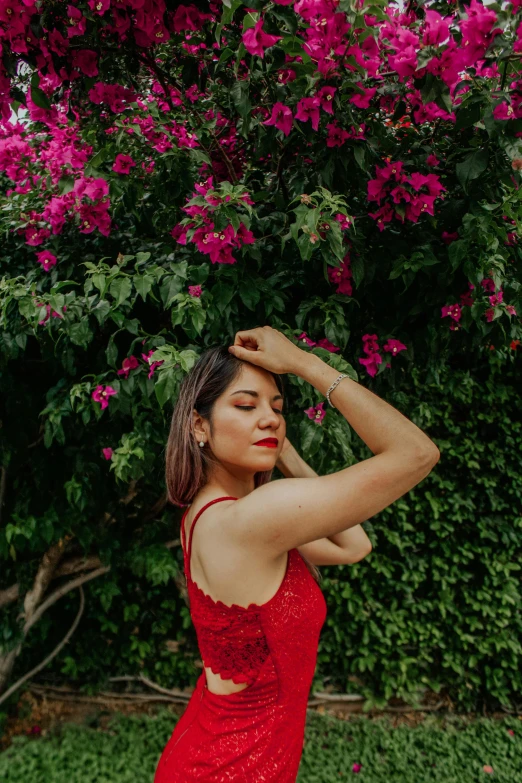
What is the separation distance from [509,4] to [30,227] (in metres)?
1.78

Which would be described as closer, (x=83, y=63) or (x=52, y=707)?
(x=83, y=63)

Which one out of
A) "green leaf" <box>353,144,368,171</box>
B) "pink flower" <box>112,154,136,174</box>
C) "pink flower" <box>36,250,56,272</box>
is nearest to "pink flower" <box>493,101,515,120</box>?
"green leaf" <box>353,144,368,171</box>

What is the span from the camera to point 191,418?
1528mm

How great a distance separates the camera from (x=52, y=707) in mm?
4336

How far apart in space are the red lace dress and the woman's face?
11cm

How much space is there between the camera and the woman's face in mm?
1439

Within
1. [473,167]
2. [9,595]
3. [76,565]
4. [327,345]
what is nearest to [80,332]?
[327,345]

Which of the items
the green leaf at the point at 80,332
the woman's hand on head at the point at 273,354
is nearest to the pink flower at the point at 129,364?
the green leaf at the point at 80,332

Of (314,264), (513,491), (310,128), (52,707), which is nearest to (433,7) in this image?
(310,128)

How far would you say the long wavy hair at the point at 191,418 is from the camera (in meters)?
1.50

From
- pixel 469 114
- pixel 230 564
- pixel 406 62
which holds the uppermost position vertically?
pixel 406 62

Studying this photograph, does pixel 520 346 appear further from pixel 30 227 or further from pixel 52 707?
pixel 52 707

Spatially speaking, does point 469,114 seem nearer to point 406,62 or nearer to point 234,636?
point 406,62

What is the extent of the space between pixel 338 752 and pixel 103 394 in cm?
304
